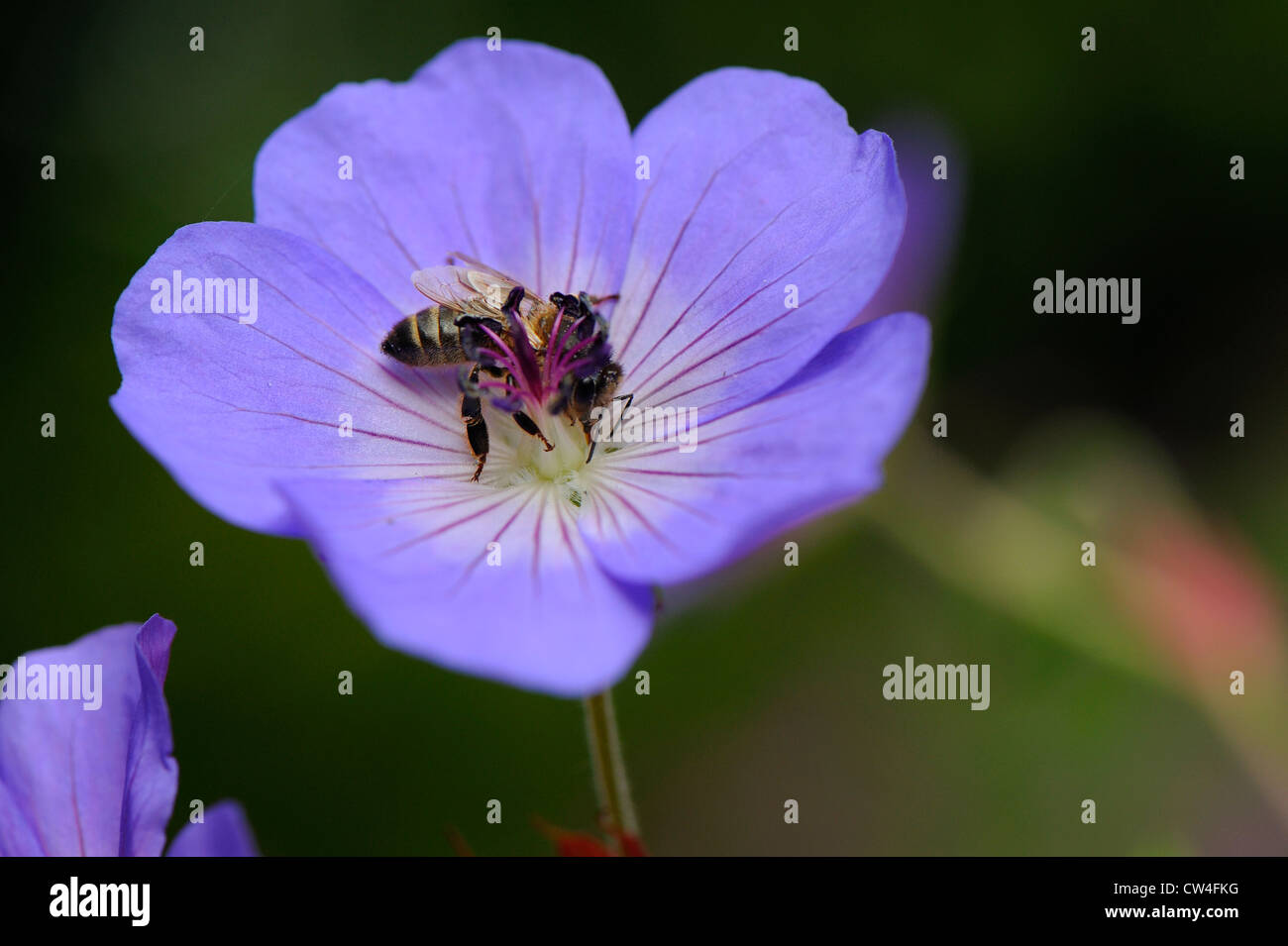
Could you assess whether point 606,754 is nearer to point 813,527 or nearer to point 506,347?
point 506,347

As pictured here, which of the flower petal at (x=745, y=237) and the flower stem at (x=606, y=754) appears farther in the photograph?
the flower petal at (x=745, y=237)

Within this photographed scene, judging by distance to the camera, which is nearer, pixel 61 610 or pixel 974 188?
pixel 61 610

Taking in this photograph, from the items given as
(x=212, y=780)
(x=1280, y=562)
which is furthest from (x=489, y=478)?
(x=1280, y=562)

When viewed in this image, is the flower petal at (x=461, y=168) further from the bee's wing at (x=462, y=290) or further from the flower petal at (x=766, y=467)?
the flower petal at (x=766, y=467)

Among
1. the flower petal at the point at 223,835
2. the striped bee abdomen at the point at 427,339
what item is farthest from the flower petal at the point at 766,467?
the flower petal at the point at 223,835

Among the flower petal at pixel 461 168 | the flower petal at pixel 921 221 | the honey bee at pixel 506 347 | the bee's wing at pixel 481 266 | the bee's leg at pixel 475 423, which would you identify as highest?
the flower petal at pixel 921 221

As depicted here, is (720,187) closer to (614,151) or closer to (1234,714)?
(614,151)

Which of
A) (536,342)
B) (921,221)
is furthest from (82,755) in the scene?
(921,221)
